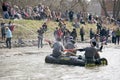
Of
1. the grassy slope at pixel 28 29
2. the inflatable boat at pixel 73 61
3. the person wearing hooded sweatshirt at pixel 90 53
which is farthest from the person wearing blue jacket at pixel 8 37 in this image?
the person wearing hooded sweatshirt at pixel 90 53

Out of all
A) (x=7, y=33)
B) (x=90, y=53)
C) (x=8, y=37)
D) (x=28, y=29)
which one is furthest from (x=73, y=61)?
(x=28, y=29)

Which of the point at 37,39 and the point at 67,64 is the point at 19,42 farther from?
the point at 67,64

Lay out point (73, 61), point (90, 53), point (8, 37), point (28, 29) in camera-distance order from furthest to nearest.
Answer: point (28, 29) → point (8, 37) → point (73, 61) → point (90, 53)

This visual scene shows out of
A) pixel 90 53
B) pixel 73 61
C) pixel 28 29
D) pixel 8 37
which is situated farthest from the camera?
pixel 28 29

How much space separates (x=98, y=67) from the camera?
81.5 feet

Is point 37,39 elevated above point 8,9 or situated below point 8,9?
below

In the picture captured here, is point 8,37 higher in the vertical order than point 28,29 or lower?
lower

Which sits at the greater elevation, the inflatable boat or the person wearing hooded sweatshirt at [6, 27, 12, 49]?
the person wearing hooded sweatshirt at [6, 27, 12, 49]

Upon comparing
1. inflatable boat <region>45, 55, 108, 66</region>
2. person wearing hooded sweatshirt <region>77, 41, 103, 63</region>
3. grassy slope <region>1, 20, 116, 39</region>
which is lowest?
inflatable boat <region>45, 55, 108, 66</region>

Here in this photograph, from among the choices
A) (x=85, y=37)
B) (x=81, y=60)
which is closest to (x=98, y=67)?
(x=81, y=60)

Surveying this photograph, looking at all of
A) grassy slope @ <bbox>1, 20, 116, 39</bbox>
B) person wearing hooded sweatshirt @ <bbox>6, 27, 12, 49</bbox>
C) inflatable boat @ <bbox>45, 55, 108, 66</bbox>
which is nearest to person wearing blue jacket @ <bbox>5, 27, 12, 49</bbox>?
person wearing hooded sweatshirt @ <bbox>6, 27, 12, 49</bbox>

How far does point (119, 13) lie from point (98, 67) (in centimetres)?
5108

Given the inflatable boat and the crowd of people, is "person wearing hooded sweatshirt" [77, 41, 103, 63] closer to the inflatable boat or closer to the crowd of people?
the inflatable boat

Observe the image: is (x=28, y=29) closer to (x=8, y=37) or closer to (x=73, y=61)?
(x=8, y=37)
